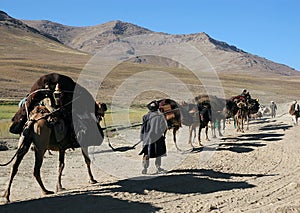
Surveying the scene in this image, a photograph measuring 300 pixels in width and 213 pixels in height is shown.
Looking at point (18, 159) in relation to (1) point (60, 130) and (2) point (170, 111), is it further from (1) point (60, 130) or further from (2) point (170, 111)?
(2) point (170, 111)

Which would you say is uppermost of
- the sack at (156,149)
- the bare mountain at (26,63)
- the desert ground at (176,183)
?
the bare mountain at (26,63)

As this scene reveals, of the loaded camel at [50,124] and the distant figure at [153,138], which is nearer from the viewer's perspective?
the loaded camel at [50,124]

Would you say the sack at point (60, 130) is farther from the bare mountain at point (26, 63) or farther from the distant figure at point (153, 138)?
Answer: the bare mountain at point (26, 63)

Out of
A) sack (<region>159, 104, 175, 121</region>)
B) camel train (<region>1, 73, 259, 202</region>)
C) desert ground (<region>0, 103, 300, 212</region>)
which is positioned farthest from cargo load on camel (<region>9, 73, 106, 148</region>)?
sack (<region>159, 104, 175, 121</region>)

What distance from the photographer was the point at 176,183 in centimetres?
1095

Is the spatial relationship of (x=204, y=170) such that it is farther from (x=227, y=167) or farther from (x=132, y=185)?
(x=132, y=185)

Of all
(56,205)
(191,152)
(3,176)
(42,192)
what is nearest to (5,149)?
(3,176)

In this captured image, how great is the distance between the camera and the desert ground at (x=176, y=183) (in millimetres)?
8812

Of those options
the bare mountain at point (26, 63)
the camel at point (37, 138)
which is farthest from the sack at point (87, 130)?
the bare mountain at point (26, 63)

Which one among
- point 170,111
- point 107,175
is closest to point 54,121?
point 107,175

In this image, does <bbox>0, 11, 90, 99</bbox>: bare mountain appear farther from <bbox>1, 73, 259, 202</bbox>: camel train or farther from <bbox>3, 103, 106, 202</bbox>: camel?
<bbox>3, 103, 106, 202</bbox>: camel

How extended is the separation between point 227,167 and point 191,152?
3.59 metres

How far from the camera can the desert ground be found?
8.81 metres

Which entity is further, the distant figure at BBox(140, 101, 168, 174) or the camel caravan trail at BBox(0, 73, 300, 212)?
the distant figure at BBox(140, 101, 168, 174)
